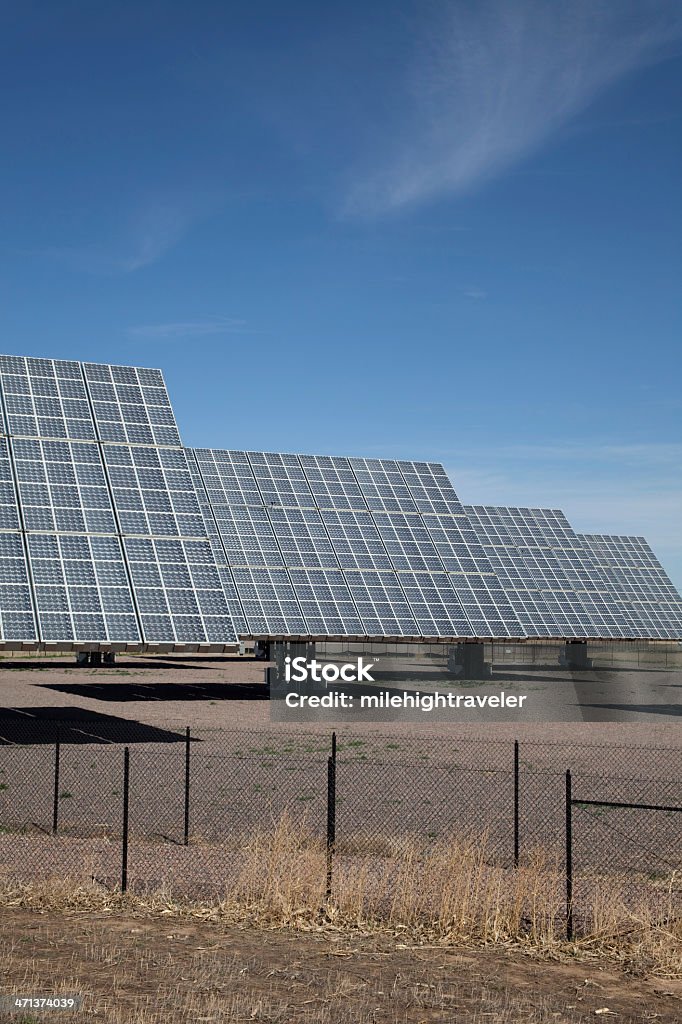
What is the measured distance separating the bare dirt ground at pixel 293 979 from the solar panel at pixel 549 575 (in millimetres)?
41010

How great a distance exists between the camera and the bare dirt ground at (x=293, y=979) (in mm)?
10141

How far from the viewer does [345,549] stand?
4894cm

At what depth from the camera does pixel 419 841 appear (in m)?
17.6

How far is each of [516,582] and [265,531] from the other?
2219cm

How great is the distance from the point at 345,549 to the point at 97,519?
66.2 ft

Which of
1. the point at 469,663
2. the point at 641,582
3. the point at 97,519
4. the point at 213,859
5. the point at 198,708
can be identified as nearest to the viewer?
the point at 213,859

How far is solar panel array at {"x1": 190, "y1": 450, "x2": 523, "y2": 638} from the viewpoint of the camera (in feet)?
148

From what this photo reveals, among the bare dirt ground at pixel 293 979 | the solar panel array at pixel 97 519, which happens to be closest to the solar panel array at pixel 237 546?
the solar panel array at pixel 97 519

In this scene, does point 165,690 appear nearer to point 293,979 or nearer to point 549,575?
point 549,575

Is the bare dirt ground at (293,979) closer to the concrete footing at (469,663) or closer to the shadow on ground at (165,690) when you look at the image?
the shadow on ground at (165,690)

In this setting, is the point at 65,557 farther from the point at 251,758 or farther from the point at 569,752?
the point at 569,752

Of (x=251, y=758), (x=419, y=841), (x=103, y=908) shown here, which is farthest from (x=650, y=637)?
(x=103, y=908)
